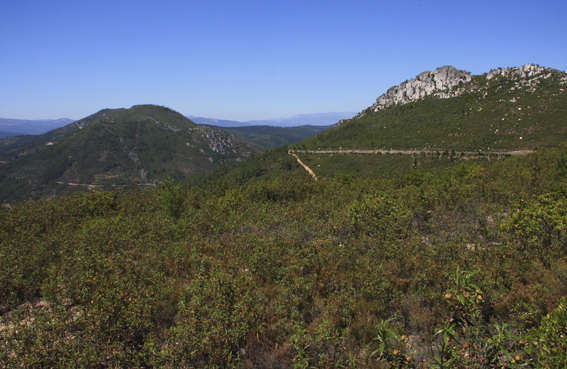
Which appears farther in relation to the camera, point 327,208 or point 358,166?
point 358,166

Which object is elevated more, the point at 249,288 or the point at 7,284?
the point at 249,288

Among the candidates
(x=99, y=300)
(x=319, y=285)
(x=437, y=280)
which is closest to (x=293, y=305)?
(x=319, y=285)

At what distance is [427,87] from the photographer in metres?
154

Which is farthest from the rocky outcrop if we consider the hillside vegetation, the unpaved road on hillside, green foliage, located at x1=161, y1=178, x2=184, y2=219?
green foliage, located at x1=161, y1=178, x2=184, y2=219

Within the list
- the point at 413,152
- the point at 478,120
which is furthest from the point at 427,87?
the point at 413,152

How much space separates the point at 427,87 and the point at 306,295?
563 ft

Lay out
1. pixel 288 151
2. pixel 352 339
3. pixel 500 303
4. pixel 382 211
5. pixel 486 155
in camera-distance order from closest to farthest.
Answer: pixel 352 339 < pixel 500 303 < pixel 382 211 < pixel 486 155 < pixel 288 151

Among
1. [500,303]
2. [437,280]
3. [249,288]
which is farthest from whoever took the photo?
[437,280]

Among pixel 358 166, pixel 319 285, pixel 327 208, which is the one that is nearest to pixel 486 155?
pixel 358 166

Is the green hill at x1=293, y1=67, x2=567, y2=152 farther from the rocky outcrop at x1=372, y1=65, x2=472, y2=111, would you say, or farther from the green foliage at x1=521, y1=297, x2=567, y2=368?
the green foliage at x1=521, y1=297, x2=567, y2=368

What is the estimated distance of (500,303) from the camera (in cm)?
921

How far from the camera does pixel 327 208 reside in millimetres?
24000

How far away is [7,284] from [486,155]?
99.0 meters

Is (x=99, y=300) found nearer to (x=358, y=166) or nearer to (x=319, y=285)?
(x=319, y=285)
